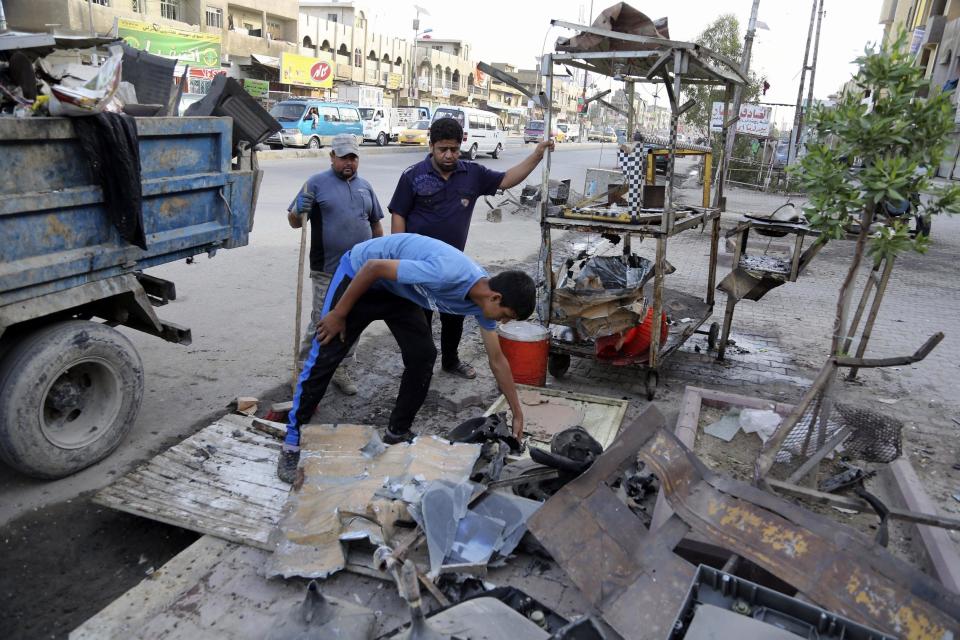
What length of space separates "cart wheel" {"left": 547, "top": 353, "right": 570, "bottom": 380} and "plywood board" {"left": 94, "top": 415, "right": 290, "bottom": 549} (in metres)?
2.38

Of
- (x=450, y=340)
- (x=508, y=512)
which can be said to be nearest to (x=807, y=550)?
(x=508, y=512)

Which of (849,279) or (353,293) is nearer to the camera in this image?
(353,293)

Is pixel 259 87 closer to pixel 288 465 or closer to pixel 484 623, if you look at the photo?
pixel 288 465

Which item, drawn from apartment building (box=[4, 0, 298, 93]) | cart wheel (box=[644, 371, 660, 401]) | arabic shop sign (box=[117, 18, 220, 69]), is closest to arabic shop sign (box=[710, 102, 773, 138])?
apartment building (box=[4, 0, 298, 93])

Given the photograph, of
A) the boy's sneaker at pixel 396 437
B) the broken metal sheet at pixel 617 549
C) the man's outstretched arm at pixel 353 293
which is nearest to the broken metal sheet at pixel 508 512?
the broken metal sheet at pixel 617 549

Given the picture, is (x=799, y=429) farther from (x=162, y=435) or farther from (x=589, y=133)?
(x=589, y=133)

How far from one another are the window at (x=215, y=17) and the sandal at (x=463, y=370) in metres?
37.4

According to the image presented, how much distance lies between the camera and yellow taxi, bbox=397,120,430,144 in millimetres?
31922

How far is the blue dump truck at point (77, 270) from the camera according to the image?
316 cm

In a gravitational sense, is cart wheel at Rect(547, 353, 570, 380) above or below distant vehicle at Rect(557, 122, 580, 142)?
below

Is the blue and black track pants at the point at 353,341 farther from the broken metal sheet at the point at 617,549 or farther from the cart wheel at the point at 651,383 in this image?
the cart wheel at the point at 651,383

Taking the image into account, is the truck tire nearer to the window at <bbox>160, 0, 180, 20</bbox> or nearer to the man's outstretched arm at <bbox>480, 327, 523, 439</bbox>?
the man's outstretched arm at <bbox>480, 327, 523, 439</bbox>

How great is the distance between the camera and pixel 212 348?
5.52 metres

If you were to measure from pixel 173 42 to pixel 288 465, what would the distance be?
2907 centimetres
